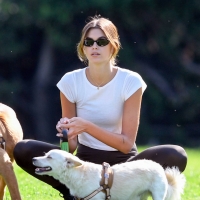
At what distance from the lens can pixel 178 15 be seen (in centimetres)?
2317

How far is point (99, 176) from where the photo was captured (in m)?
4.63

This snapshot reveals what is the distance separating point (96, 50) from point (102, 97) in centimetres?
36

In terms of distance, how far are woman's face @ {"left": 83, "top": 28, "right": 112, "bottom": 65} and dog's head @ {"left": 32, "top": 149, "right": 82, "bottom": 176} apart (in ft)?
2.97

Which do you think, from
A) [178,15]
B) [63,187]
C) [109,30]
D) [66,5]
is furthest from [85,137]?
[178,15]

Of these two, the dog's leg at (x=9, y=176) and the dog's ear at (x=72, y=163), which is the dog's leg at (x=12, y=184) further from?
the dog's ear at (x=72, y=163)

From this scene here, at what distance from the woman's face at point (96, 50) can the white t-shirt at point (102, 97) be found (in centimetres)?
19

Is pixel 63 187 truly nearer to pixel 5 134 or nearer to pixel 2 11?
pixel 5 134

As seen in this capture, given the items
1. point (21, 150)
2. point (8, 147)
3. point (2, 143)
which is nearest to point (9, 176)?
point (21, 150)

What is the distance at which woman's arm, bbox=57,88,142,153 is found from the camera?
4.81m

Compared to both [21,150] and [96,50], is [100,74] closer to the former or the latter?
[96,50]

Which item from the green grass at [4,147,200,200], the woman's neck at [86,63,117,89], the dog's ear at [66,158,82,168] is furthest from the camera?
the green grass at [4,147,200,200]

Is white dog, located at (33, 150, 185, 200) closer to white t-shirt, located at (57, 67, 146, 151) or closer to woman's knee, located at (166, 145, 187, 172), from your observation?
woman's knee, located at (166, 145, 187, 172)

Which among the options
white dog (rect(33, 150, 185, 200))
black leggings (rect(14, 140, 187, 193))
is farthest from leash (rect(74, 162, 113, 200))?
black leggings (rect(14, 140, 187, 193))

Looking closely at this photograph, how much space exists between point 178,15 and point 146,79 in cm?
244
